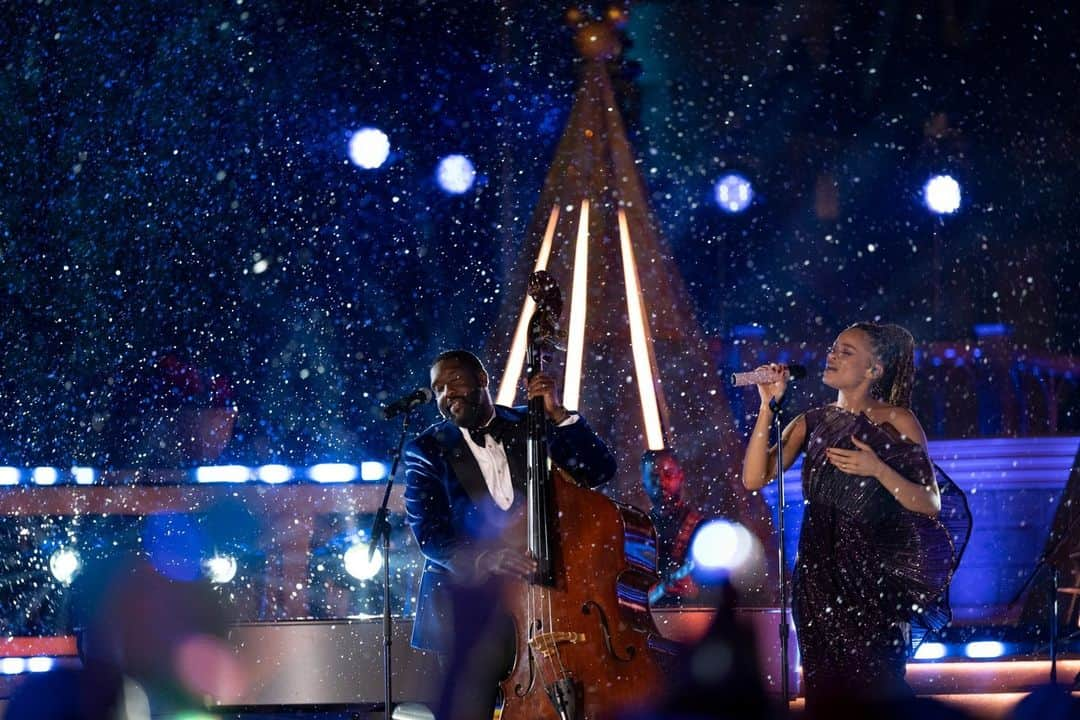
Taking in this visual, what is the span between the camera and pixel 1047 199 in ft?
29.5

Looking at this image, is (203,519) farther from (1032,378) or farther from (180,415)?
(1032,378)

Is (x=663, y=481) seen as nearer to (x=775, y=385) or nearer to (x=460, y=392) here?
(x=775, y=385)

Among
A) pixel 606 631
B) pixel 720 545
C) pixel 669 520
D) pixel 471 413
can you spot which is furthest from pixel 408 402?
pixel 720 545

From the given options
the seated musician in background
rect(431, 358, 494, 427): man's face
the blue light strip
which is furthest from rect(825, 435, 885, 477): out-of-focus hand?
the blue light strip

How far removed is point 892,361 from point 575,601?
132 cm

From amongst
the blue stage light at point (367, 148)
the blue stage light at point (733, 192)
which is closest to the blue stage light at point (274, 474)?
the blue stage light at point (367, 148)

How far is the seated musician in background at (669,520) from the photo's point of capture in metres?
6.21

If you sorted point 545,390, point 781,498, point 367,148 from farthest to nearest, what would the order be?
1. point 367,148
2. point 781,498
3. point 545,390

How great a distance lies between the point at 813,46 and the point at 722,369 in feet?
8.78

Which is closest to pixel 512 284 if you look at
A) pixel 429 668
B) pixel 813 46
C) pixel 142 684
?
pixel 813 46

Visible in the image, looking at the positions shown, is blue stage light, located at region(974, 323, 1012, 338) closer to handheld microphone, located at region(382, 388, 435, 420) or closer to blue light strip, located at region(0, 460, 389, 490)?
blue light strip, located at region(0, 460, 389, 490)

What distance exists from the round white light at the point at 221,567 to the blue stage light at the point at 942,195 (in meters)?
6.08

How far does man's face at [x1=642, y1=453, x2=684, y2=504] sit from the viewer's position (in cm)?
630

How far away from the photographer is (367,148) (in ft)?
30.6
